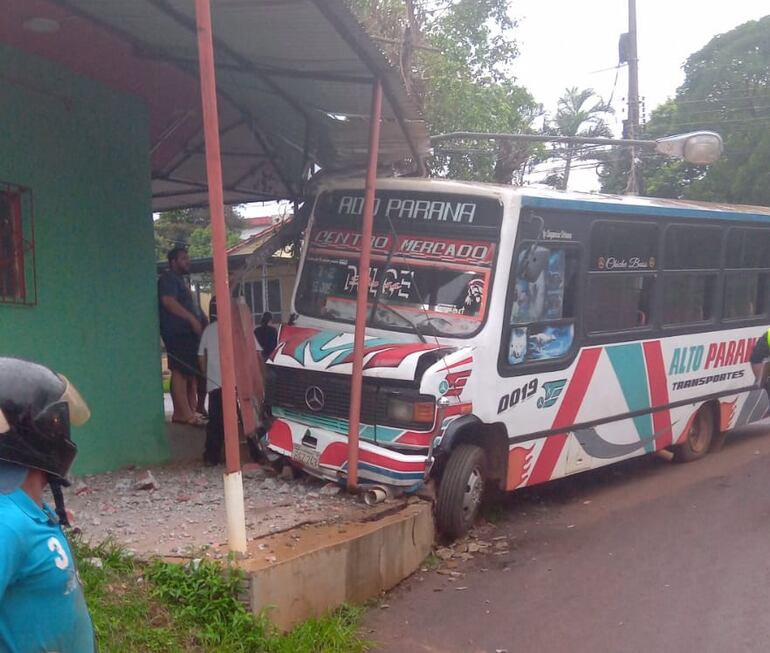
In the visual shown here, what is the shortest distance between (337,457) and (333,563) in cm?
124

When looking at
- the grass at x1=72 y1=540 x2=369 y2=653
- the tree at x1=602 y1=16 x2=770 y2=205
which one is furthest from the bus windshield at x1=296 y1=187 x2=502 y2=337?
the tree at x1=602 y1=16 x2=770 y2=205

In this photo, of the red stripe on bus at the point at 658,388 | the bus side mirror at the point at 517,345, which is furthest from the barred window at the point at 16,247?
the red stripe on bus at the point at 658,388

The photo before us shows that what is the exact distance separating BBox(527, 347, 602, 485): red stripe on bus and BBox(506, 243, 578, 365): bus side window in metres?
0.28

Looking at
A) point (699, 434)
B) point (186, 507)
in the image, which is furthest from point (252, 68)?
point (699, 434)

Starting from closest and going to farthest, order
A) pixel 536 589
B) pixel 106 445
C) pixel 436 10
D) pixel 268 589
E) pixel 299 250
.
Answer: pixel 268 589
pixel 536 589
pixel 106 445
pixel 299 250
pixel 436 10

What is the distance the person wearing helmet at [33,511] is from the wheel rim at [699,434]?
857 centimetres

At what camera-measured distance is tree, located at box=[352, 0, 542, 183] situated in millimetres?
14531

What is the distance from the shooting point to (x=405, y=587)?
19.4ft

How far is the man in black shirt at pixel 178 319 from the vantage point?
28.2 ft

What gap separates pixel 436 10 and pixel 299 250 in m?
8.55

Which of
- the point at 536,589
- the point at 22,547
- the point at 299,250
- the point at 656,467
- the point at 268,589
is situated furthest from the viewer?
the point at 656,467

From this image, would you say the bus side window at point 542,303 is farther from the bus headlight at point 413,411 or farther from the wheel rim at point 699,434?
the wheel rim at point 699,434

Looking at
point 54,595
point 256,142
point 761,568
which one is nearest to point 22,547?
point 54,595

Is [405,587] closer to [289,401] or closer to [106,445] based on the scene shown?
[289,401]
